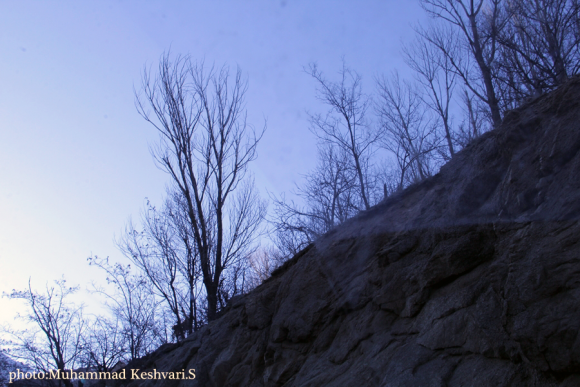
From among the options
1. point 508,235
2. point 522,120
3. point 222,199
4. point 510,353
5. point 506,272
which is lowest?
point 510,353

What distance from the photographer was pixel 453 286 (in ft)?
16.8

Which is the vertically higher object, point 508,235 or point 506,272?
point 508,235

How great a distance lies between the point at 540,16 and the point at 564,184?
7.45 metres

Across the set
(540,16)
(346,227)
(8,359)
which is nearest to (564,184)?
(346,227)

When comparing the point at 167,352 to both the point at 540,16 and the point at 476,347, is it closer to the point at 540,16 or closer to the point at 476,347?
the point at 476,347

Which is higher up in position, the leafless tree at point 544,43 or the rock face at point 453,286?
the leafless tree at point 544,43

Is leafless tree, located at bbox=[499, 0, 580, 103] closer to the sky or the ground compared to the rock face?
closer to the sky

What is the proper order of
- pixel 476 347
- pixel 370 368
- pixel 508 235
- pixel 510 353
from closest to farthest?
1. pixel 510 353
2. pixel 476 347
3. pixel 508 235
4. pixel 370 368

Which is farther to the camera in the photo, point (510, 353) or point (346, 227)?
point (346, 227)

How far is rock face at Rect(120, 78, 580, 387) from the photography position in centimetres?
376

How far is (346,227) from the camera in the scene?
28.6 feet

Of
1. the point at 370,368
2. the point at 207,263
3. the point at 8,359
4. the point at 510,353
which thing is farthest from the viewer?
the point at 8,359

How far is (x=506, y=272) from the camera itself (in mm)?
4285

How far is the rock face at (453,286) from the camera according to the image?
12.3ft
